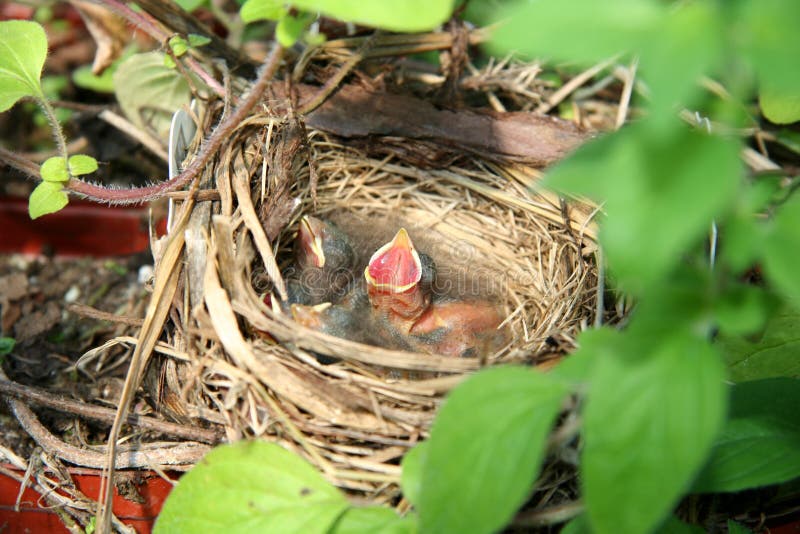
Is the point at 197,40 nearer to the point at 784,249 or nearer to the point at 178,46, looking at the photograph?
the point at 178,46

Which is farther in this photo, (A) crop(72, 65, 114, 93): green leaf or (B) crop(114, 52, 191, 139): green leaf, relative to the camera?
(A) crop(72, 65, 114, 93): green leaf

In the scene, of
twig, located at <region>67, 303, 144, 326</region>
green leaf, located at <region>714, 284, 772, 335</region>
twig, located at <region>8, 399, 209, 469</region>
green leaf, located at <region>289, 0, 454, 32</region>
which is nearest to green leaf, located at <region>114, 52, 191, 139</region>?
twig, located at <region>67, 303, 144, 326</region>

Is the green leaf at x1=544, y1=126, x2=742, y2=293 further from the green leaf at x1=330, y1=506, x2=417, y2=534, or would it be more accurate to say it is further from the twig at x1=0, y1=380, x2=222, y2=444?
the twig at x1=0, y1=380, x2=222, y2=444

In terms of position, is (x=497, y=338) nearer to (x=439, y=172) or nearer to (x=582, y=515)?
(x=439, y=172)

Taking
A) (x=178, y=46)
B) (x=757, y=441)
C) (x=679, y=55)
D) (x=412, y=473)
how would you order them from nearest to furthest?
(x=679, y=55), (x=412, y=473), (x=757, y=441), (x=178, y=46)

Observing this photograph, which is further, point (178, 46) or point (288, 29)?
point (178, 46)

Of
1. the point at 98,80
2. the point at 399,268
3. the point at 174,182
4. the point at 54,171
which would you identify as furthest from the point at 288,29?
the point at 98,80

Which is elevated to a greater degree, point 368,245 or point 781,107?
point 781,107
